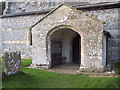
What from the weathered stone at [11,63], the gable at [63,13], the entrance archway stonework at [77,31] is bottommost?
the weathered stone at [11,63]

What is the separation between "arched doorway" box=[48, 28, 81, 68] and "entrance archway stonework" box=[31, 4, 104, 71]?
0.51 m

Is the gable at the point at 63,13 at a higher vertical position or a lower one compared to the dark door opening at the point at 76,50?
higher

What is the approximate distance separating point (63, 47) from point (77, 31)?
4366 millimetres

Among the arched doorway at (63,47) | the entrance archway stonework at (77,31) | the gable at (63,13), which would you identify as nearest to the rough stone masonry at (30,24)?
the arched doorway at (63,47)

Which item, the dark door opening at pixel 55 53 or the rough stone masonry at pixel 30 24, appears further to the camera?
the rough stone masonry at pixel 30 24

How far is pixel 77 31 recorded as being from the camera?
7.51 metres

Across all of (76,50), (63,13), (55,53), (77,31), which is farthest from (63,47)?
(63,13)

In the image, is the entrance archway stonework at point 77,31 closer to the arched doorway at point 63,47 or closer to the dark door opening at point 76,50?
the arched doorway at point 63,47

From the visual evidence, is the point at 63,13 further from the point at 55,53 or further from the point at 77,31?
the point at 55,53

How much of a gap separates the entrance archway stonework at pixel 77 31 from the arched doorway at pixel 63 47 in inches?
20.3

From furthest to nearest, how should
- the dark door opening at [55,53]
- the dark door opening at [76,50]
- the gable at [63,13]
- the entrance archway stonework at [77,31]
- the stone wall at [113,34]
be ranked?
the dark door opening at [76,50] → the stone wall at [113,34] → the dark door opening at [55,53] → the gable at [63,13] → the entrance archway stonework at [77,31]

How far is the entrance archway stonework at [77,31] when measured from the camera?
7.08 meters

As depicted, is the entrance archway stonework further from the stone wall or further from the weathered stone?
the stone wall

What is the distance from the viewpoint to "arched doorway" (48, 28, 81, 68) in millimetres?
8960
